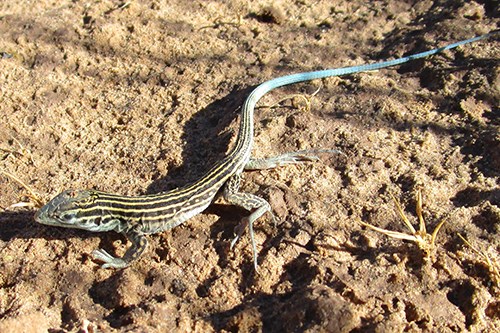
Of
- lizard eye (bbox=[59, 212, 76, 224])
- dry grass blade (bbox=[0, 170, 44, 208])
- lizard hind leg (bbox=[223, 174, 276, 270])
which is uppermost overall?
lizard hind leg (bbox=[223, 174, 276, 270])

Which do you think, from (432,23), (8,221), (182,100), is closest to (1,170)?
(8,221)

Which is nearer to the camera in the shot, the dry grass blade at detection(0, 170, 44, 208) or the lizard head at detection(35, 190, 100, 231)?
the lizard head at detection(35, 190, 100, 231)

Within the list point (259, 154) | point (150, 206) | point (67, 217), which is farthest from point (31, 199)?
point (259, 154)

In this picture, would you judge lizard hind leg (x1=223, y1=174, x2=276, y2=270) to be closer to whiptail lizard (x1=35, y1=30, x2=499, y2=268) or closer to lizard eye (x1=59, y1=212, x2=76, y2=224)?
whiptail lizard (x1=35, y1=30, x2=499, y2=268)

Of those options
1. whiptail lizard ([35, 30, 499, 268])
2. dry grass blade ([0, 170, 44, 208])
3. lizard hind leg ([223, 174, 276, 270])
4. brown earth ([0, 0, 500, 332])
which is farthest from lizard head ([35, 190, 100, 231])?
lizard hind leg ([223, 174, 276, 270])

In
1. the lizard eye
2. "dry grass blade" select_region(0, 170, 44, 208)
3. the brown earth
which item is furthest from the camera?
"dry grass blade" select_region(0, 170, 44, 208)

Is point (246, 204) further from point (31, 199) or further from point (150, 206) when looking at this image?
point (31, 199)

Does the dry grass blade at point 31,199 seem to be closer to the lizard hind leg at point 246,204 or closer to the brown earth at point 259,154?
the brown earth at point 259,154
